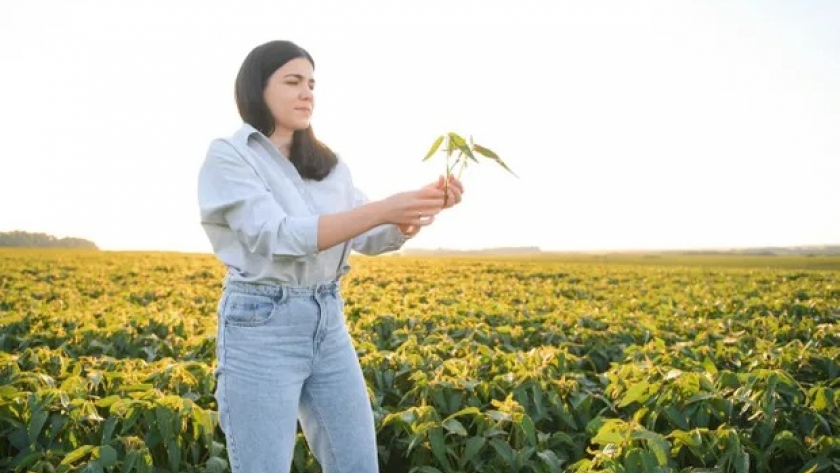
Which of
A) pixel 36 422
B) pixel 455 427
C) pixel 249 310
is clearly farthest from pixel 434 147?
pixel 36 422

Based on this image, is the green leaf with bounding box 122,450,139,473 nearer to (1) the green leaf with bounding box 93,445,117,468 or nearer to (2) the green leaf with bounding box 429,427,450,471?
(1) the green leaf with bounding box 93,445,117,468

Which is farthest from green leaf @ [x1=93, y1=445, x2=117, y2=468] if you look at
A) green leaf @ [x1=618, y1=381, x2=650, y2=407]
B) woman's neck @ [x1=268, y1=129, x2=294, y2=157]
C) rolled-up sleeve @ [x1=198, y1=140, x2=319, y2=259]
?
green leaf @ [x1=618, y1=381, x2=650, y2=407]

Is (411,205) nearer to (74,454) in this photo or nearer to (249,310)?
(249,310)

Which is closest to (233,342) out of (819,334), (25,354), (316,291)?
(316,291)

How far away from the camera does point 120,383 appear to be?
3816 mm

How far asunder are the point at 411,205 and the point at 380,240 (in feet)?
2.03

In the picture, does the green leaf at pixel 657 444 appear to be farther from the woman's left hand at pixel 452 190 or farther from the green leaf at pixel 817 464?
the woman's left hand at pixel 452 190

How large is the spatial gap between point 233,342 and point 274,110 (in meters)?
0.82

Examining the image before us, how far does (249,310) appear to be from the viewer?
2.21 meters

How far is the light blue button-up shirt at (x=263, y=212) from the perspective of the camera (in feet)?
6.77

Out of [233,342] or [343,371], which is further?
[343,371]

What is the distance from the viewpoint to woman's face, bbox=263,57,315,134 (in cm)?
239

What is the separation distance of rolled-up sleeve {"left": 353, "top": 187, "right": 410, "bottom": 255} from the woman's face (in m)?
0.50

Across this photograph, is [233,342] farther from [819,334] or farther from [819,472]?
[819,334]
